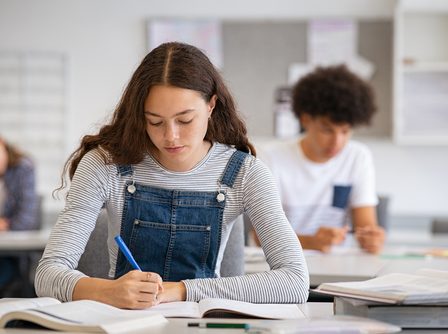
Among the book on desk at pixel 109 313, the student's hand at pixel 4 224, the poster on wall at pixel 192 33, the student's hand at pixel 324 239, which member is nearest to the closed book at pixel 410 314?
the book on desk at pixel 109 313

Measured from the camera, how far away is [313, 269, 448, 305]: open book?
1.41 meters

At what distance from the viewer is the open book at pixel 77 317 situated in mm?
1364

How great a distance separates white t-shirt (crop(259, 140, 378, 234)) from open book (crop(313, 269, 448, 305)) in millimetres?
1476

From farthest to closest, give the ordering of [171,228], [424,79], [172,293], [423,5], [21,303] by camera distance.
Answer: [424,79]
[423,5]
[171,228]
[172,293]
[21,303]

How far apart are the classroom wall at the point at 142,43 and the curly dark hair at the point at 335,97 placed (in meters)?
1.55

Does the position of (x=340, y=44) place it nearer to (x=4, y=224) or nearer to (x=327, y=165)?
(x=327, y=165)

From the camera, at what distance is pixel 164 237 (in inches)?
76.7

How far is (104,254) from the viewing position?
2139 millimetres

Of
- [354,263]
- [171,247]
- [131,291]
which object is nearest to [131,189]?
[171,247]

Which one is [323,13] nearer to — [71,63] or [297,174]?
[71,63]

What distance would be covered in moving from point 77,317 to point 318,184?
6.26 feet

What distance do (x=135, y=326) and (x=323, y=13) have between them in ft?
12.4

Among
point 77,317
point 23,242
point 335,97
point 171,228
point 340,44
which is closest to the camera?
point 77,317

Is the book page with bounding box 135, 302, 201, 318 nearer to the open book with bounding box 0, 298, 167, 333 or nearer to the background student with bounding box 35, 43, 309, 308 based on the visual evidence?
the open book with bounding box 0, 298, 167, 333
